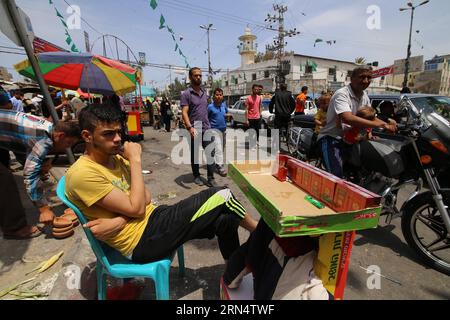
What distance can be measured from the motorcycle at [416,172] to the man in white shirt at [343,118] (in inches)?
7.1

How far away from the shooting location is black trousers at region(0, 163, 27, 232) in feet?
8.14

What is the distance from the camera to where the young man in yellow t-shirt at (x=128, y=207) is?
53.3 inches

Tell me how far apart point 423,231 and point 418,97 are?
86.0 inches

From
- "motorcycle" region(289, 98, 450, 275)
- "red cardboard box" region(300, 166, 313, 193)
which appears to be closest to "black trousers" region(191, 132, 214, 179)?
"motorcycle" region(289, 98, 450, 275)

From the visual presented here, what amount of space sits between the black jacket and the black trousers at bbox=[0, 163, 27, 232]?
5848 millimetres

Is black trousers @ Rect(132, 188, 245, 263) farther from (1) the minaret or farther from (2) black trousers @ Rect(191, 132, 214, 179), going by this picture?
(1) the minaret

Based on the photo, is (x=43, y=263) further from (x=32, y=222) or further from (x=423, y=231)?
(x=423, y=231)

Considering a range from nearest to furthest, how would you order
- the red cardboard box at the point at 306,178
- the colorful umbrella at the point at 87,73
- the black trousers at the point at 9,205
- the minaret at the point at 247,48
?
the red cardboard box at the point at 306,178
the black trousers at the point at 9,205
the colorful umbrella at the point at 87,73
the minaret at the point at 247,48

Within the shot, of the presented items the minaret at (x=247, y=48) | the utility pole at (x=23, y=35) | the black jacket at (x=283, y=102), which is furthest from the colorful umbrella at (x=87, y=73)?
the minaret at (x=247, y=48)

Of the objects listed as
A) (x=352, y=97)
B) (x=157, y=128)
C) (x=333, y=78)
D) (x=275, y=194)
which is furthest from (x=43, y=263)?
(x=333, y=78)

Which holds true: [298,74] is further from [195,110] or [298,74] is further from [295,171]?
[295,171]

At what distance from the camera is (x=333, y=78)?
1283 inches

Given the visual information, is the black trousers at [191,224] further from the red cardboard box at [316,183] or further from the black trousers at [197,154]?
the black trousers at [197,154]

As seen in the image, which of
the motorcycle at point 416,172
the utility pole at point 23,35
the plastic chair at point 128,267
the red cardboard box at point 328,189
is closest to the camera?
the plastic chair at point 128,267
